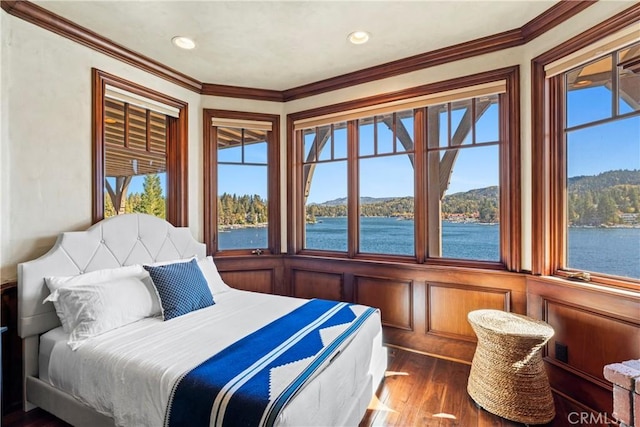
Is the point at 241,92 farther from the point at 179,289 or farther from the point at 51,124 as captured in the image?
the point at 179,289

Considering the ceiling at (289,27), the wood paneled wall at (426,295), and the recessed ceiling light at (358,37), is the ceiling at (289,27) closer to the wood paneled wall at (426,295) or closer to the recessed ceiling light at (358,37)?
the recessed ceiling light at (358,37)

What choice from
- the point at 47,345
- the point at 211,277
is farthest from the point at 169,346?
the point at 211,277

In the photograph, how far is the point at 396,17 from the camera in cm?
238

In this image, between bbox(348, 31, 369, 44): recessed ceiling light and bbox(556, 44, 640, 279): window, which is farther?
bbox(348, 31, 369, 44): recessed ceiling light

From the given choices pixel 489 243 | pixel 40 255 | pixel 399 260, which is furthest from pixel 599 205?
pixel 40 255

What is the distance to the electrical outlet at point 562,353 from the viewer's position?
7.35 feet

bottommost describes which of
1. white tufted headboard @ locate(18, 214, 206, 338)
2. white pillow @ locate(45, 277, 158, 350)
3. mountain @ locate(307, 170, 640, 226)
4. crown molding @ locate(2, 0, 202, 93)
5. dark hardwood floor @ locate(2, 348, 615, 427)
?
dark hardwood floor @ locate(2, 348, 615, 427)

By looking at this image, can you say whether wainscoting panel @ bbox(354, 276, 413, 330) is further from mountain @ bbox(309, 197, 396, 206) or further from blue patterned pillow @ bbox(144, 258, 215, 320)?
blue patterned pillow @ bbox(144, 258, 215, 320)

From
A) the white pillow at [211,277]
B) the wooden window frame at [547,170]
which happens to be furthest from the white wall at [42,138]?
the wooden window frame at [547,170]

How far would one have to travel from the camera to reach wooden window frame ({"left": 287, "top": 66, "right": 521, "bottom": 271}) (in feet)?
8.67

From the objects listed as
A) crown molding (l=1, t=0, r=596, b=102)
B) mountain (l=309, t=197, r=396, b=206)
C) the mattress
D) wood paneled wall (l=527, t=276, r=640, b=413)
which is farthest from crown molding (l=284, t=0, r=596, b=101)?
the mattress

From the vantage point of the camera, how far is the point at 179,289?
7.75 ft

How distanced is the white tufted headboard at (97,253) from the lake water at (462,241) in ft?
2.52

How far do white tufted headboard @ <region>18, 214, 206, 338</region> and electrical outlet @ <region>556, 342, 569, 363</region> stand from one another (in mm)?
3251
